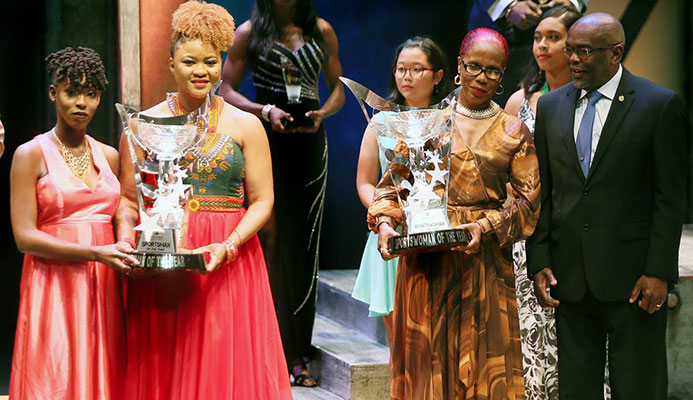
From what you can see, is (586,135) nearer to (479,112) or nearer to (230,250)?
(479,112)

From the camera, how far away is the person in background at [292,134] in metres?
5.22

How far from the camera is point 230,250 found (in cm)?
337

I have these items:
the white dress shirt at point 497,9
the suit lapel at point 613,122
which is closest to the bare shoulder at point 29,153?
the suit lapel at point 613,122

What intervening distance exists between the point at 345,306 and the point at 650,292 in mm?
2690

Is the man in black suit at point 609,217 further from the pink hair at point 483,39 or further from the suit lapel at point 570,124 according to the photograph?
the pink hair at point 483,39

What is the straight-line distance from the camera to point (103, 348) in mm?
3533

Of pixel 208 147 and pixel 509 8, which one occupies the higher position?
pixel 509 8

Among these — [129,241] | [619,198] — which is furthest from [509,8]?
[129,241]

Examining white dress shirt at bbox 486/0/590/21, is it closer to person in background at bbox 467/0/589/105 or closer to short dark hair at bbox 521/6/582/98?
person in background at bbox 467/0/589/105

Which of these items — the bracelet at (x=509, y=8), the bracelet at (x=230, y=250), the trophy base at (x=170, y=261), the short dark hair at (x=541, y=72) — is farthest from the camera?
the bracelet at (x=509, y=8)

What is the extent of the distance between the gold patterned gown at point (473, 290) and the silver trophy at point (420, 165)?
15 centimetres

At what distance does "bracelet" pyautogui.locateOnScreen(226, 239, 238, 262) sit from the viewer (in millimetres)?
3365

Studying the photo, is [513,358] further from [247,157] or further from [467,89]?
[247,157]

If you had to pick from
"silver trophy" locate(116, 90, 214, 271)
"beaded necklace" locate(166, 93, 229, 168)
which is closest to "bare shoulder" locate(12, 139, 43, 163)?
"silver trophy" locate(116, 90, 214, 271)
